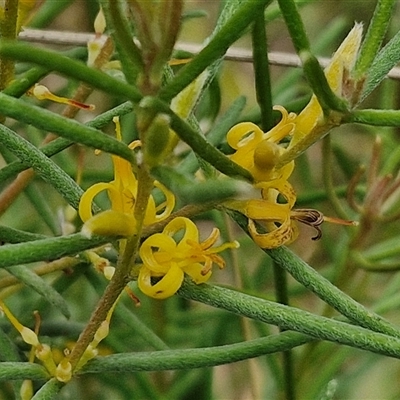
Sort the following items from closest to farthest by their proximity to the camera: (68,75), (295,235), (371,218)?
(68,75), (295,235), (371,218)

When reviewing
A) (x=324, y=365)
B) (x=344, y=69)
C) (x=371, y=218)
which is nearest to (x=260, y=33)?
(x=344, y=69)

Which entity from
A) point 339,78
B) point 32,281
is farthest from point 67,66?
point 32,281

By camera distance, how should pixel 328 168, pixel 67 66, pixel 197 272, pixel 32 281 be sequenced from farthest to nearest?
pixel 328 168
pixel 32 281
pixel 197 272
pixel 67 66

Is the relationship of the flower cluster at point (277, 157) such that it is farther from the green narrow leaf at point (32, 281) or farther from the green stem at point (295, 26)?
the green narrow leaf at point (32, 281)

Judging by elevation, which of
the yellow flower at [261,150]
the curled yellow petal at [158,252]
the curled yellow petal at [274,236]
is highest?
the yellow flower at [261,150]

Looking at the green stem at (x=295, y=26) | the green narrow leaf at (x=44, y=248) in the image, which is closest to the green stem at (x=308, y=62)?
the green stem at (x=295, y=26)

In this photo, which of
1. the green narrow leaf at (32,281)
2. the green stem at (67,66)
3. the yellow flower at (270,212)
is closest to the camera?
the green stem at (67,66)

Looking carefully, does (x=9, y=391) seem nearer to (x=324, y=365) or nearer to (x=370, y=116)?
(x=324, y=365)

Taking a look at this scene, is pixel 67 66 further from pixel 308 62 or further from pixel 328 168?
pixel 328 168
